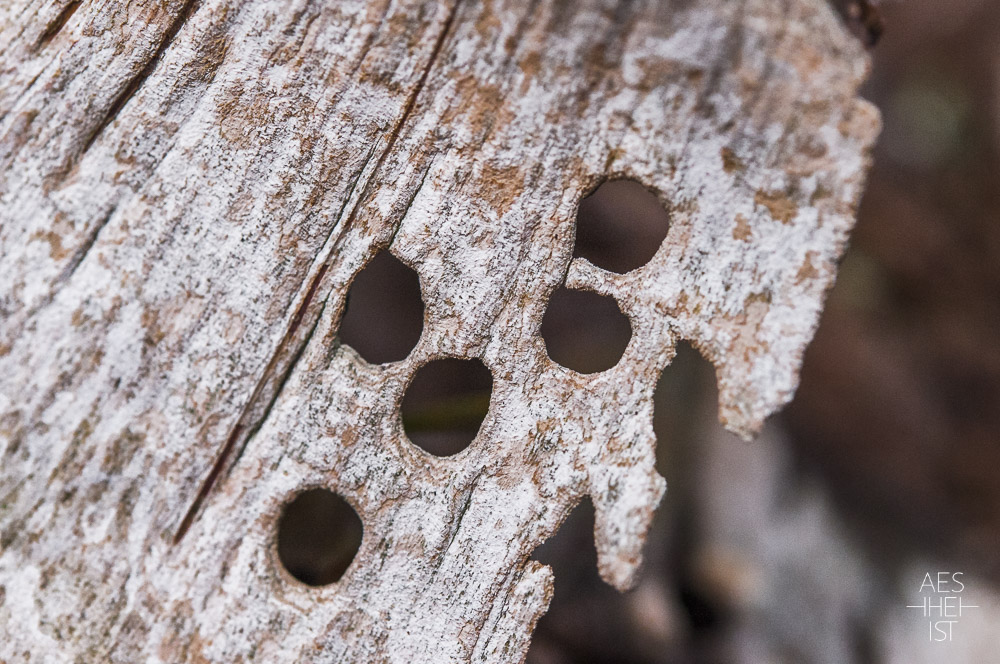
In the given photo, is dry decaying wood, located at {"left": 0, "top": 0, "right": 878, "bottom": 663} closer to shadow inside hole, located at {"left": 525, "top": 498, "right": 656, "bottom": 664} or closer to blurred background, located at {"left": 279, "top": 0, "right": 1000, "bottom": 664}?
blurred background, located at {"left": 279, "top": 0, "right": 1000, "bottom": 664}

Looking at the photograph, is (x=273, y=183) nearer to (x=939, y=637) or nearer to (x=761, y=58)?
(x=761, y=58)

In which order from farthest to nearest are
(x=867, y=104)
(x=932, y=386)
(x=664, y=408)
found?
(x=932, y=386), (x=664, y=408), (x=867, y=104)

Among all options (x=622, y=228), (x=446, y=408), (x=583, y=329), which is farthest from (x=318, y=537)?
(x=622, y=228)

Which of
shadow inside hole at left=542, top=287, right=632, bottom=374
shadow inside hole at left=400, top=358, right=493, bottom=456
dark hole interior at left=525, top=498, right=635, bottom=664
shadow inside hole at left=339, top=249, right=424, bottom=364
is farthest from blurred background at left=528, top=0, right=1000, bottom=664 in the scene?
shadow inside hole at left=339, top=249, right=424, bottom=364

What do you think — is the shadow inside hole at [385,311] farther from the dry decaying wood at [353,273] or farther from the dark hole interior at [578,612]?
the dry decaying wood at [353,273]

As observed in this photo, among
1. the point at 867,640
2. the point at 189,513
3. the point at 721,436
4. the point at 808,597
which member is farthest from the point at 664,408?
the point at 189,513

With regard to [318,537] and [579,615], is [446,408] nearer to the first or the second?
[318,537]

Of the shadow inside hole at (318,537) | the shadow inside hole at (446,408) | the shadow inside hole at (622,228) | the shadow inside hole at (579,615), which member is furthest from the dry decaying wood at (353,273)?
the shadow inside hole at (622,228)
